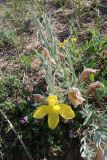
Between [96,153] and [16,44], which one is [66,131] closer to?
[96,153]

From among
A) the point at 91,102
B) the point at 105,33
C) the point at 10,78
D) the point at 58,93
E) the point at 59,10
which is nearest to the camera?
the point at 58,93

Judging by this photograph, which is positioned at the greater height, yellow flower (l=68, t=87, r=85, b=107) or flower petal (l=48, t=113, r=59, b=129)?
yellow flower (l=68, t=87, r=85, b=107)

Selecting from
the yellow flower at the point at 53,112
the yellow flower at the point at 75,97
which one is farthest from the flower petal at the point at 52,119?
the yellow flower at the point at 75,97

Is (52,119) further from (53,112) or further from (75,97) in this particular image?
(75,97)

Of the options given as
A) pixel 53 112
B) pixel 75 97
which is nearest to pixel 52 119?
pixel 53 112

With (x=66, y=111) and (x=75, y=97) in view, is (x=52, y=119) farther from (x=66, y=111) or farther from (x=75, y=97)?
(x=75, y=97)

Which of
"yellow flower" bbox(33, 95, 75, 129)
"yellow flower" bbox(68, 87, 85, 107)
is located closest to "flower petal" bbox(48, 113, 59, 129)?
"yellow flower" bbox(33, 95, 75, 129)

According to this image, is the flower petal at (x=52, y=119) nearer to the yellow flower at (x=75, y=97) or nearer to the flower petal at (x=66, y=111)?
the flower petal at (x=66, y=111)

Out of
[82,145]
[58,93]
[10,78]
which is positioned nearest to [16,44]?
[10,78]

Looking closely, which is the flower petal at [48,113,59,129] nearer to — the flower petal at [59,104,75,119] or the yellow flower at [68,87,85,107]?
the flower petal at [59,104,75,119]

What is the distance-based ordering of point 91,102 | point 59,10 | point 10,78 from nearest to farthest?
point 91,102, point 10,78, point 59,10

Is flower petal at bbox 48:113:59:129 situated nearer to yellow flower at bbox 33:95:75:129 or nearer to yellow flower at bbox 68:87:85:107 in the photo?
yellow flower at bbox 33:95:75:129
